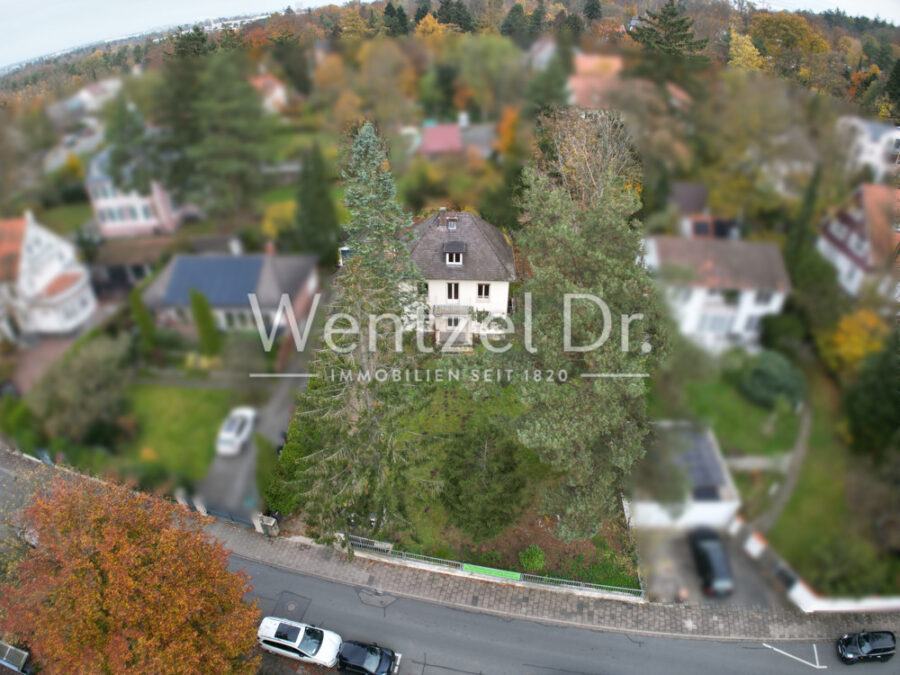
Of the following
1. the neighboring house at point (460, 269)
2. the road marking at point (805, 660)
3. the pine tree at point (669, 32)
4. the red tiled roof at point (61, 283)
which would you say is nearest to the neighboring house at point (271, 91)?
the red tiled roof at point (61, 283)

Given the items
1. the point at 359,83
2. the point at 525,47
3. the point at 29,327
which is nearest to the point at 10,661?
the point at 29,327

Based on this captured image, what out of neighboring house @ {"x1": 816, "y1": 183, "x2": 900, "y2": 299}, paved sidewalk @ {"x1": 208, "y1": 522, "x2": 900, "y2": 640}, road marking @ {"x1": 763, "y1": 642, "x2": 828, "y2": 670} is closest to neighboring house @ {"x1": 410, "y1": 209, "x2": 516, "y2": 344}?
paved sidewalk @ {"x1": 208, "y1": 522, "x2": 900, "y2": 640}

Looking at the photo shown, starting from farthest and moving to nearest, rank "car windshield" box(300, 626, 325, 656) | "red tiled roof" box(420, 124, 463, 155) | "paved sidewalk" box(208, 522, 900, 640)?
1. "paved sidewalk" box(208, 522, 900, 640)
2. "car windshield" box(300, 626, 325, 656)
3. "red tiled roof" box(420, 124, 463, 155)

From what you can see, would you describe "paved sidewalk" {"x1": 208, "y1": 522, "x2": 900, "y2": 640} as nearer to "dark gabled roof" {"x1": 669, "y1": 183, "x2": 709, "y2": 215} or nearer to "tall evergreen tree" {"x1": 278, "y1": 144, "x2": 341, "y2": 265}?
"tall evergreen tree" {"x1": 278, "y1": 144, "x2": 341, "y2": 265}

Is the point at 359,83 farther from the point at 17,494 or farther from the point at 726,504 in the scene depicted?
the point at 17,494

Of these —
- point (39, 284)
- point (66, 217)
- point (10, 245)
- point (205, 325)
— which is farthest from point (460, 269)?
point (10, 245)

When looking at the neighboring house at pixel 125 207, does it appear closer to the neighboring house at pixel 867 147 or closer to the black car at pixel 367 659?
the neighboring house at pixel 867 147
